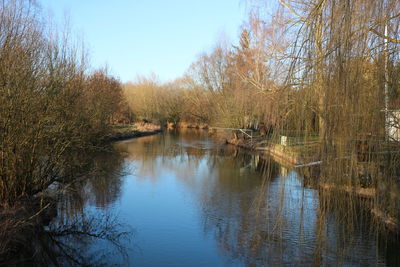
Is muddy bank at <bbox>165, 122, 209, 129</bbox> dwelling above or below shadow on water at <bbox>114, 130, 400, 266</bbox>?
above

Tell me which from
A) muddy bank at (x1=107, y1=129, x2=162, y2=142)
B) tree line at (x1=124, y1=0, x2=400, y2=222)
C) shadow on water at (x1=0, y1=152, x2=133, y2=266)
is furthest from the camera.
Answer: muddy bank at (x1=107, y1=129, x2=162, y2=142)

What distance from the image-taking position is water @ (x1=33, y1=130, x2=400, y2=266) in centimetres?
337

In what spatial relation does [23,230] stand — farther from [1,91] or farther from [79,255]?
[1,91]

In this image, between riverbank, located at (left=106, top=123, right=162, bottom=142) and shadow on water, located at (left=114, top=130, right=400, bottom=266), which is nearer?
shadow on water, located at (left=114, top=130, right=400, bottom=266)

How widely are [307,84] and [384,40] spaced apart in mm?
701

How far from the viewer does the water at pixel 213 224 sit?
337cm

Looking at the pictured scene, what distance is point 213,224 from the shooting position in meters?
8.23

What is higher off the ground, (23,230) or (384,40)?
(384,40)

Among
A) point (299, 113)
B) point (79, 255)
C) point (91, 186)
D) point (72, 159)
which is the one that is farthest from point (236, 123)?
point (299, 113)

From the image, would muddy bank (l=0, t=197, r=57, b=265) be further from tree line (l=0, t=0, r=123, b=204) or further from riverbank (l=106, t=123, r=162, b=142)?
riverbank (l=106, t=123, r=162, b=142)

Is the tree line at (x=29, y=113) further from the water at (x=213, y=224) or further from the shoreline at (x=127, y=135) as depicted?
the shoreline at (x=127, y=135)

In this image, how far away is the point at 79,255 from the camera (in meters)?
6.51

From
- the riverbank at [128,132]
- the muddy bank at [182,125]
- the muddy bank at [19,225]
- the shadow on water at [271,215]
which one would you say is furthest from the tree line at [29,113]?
the muddy bank at [182,125]

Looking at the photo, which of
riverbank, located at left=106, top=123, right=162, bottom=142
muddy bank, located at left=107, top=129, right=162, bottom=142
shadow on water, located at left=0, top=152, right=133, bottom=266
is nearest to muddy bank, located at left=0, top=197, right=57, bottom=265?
shadow on water, located at left=0, top=152, right=133, bottom=266
